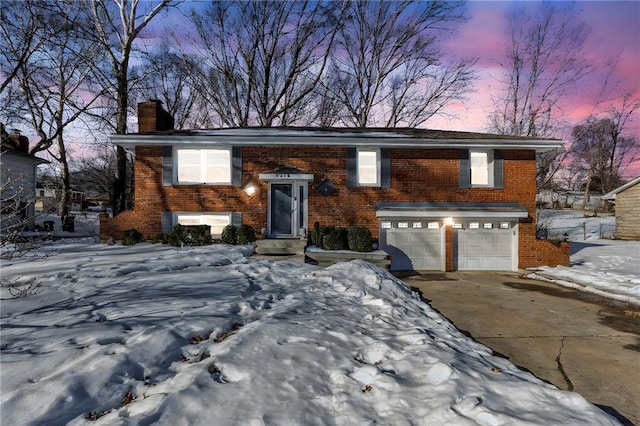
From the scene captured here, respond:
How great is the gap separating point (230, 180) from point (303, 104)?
17821 millimetres

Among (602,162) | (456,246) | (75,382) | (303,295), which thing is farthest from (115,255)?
(602,162)

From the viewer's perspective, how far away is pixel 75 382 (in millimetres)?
2945

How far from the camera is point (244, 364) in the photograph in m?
3.41

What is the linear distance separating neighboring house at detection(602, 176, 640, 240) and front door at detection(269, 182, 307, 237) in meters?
23.5

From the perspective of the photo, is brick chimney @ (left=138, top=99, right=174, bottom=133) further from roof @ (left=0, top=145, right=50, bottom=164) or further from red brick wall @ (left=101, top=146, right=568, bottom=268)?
roof @ (left=0, top=145, right=50, bottom=164)

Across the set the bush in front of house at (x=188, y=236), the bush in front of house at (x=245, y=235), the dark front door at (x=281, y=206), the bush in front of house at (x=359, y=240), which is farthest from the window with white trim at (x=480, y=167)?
the bush in front of house at (x=188, y=236)

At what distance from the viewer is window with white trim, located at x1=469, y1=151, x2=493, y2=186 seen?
12977 millimetres

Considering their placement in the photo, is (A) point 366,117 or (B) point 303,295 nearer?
(B) point 303,295

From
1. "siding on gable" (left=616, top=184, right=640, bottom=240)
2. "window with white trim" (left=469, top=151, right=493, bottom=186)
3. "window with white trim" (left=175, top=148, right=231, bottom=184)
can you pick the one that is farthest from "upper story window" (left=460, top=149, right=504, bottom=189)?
"siding on gable" (left=616, top=184, right=640, bottom=240)

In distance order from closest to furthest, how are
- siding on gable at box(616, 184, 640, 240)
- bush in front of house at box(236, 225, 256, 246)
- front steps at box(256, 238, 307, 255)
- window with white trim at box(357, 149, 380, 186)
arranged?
front steps at box(256, 238, 307, 255) < bush in front of house at box(236, 225, 256, 246) < window with white trim at box(357, 149, 380, 186) < siding on gable at box(616, 184, 640, 240)

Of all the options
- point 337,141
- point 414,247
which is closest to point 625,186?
point 414,247

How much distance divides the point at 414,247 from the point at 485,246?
281 cm

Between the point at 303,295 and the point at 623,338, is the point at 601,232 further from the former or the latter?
the point at 303,295

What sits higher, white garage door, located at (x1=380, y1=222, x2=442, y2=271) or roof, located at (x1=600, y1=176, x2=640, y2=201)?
roof, located at (x1=600, y1=176, x2=640, y2=201)
